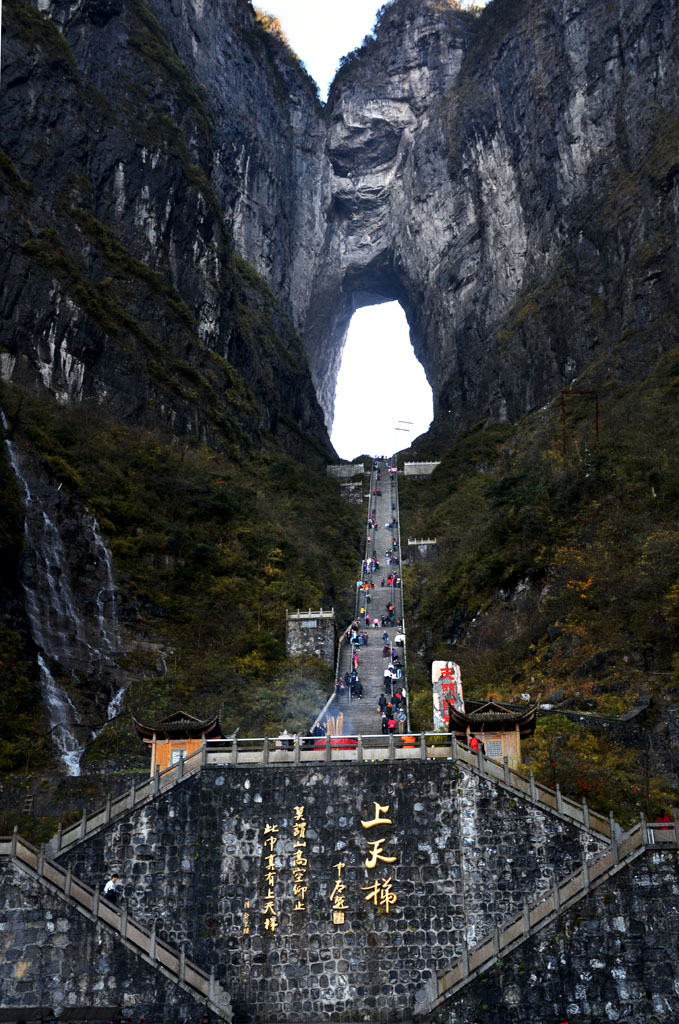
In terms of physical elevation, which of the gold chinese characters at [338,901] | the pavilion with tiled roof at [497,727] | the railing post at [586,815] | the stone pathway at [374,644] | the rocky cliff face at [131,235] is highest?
the rocky cliff face at [131,235]

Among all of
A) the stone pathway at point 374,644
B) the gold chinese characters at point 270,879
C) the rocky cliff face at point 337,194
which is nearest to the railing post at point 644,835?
the gold chinese characters at point 270,879

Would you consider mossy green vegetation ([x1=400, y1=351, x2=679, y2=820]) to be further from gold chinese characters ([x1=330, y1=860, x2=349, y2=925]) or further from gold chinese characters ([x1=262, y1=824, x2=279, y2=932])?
gold chinese characters ([x1=262, y1=824, x2=279, y2=932])

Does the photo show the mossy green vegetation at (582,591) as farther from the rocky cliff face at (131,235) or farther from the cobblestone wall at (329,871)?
the rocky cliff face at (131,235)

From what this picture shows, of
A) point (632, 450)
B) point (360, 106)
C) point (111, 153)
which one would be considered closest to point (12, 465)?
point (632, 450)

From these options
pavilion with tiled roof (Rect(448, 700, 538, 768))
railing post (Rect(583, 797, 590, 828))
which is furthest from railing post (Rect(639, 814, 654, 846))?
pavilion with tiled roof (Rect(448, 700, 538, 768))

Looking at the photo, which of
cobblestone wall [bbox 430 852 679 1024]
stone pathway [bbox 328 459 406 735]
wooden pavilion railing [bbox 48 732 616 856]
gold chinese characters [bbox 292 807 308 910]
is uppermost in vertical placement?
stone pathway [bbox 328 459 406 735]

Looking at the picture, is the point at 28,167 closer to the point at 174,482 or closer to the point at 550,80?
the point at 174,482
